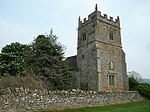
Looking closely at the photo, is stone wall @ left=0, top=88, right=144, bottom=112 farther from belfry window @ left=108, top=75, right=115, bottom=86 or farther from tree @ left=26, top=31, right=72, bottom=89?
belfry window @ left=108, top=75, right=115, bottom=86

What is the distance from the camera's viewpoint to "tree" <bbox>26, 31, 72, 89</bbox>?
2302cm

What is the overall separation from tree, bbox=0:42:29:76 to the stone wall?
1216 centimetres

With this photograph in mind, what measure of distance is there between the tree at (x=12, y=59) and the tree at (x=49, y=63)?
4.05 metres

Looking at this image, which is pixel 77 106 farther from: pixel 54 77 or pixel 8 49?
pixel 8 49

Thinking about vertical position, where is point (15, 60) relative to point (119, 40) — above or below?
below

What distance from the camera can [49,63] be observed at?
78.9 ft

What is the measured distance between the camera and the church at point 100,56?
1194 inches

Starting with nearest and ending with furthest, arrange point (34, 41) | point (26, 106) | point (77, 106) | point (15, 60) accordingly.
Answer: point (26, 106), point (77, 106), point (34, 41), point (15, 60)

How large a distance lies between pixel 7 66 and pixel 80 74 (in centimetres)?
1177

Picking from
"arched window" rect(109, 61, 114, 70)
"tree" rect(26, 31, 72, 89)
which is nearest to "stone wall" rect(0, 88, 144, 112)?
"tree" rect(26, 31, 72, 89)

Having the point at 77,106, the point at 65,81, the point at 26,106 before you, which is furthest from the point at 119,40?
the point at 26,106

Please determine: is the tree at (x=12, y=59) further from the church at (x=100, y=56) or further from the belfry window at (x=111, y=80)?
the belfry window at (x=111, y=80)

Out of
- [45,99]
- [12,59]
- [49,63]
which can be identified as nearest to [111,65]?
[49,63]

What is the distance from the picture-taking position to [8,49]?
3316 cm
